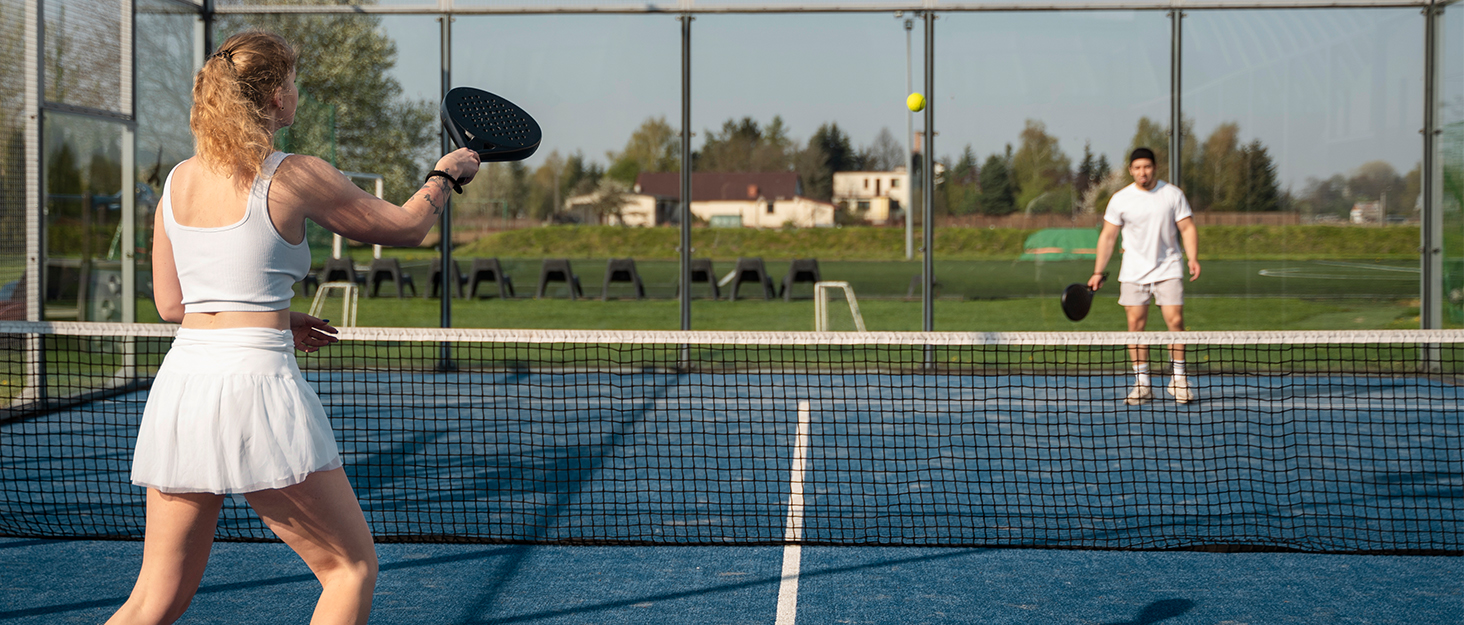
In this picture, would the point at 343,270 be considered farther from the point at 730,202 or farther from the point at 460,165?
the point at 460,165

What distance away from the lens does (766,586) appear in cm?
391

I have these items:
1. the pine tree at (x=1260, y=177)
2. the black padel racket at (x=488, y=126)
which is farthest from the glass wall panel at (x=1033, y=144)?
the black padel racket at (x=488, y=126)

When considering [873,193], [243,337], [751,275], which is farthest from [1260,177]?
[243,337]

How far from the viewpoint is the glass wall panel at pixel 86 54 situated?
779cm

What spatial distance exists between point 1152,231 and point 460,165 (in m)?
6.46

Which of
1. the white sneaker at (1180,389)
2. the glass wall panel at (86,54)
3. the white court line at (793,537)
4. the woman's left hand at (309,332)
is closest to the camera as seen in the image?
the woman's left hand at (309,332)

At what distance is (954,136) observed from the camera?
32.2 ft

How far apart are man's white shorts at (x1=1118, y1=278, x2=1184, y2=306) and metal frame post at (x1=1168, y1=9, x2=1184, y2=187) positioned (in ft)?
6.95

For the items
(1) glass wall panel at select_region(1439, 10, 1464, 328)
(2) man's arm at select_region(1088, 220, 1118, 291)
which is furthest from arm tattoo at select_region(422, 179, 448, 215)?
(1) glass wall panel at select_region(1439, 10, 1464, 328)

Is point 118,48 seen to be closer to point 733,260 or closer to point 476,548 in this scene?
point 733,260

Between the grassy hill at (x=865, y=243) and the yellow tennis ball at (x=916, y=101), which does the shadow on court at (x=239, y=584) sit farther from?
the yellow tennis ball at (x=916, y=101)

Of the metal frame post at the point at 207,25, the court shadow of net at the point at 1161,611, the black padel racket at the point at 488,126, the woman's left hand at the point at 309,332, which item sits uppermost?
the metal frame post at the point at 207,25

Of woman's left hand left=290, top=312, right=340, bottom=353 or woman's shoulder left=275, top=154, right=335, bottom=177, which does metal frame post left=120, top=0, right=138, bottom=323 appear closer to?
woman's left hand left=290, top=312, right=340, bottom=353

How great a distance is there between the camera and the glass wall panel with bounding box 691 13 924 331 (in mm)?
9750
